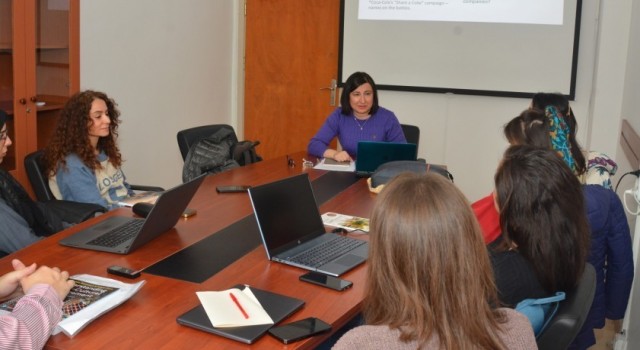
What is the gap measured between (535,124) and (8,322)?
1.98m

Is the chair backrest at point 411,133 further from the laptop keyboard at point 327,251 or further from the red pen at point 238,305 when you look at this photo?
the red pen at point 238,305

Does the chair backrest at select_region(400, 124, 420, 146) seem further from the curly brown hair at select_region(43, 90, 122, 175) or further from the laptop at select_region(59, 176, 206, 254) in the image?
the laptop at select_region(59, 176, 206, 254)

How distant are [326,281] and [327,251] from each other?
0.29 m

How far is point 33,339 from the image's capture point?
1476mm

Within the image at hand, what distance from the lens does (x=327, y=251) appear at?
2260mm

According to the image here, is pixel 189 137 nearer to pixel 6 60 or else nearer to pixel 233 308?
pixel 6 60

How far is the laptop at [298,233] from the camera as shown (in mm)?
2145

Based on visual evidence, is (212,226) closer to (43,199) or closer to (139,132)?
(43,199)

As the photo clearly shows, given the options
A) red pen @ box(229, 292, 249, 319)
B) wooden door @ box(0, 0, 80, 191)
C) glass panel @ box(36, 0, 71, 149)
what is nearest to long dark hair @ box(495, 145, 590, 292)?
red pen @ box(229, 292, 249, 319)

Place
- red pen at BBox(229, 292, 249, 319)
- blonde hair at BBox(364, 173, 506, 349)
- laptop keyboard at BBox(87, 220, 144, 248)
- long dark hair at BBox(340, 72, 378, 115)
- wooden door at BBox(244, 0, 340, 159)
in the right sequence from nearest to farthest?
1. blonde hair at BBox(364, 173, 506, 349)
2. red pen at BBox(229, 292, 249, 319)
3. laptop keyboard at BBox(87, 220, 144, 248)
4. long dark hair at BBox(340, 72, 378, 115)
5. wooden door at BBox(244, 0, 340, 159)

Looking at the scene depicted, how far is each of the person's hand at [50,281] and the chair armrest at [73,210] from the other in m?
1.20

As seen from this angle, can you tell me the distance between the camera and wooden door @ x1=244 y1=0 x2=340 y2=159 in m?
5.62

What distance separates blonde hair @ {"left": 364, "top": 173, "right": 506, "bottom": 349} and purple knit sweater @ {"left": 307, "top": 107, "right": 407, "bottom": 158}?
2.96 m

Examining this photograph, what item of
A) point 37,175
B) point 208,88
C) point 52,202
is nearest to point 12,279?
point 52,202
